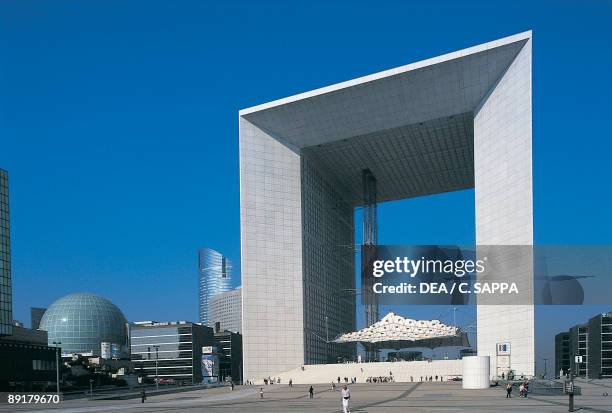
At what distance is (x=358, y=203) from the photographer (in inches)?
4675

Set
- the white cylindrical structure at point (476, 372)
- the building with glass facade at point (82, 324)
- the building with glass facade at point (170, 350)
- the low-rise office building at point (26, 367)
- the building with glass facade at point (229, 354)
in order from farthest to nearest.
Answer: the building with glass facade at point (229, 354), the building with glass facade at point (170, 350), the building with glass facade at point (82, 324), the low-rise office building at point (26, 367), the white cylindrical structure at point (476, 372)

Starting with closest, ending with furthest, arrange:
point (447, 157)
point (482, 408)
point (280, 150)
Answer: point (482, 408) < point (280, 150) < point (447, 157)

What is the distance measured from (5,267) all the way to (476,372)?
7119 cm

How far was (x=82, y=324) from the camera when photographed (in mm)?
153500

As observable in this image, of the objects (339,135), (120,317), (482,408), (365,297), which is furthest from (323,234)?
(120,317)

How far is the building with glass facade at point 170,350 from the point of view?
158375 millimetres

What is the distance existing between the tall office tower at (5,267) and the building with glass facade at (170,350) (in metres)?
58.0

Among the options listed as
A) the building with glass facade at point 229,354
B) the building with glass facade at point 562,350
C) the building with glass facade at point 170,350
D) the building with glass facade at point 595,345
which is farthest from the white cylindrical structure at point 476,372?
the building with glass facade at point 562,350

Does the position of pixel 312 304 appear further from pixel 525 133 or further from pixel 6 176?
pixel 6 176

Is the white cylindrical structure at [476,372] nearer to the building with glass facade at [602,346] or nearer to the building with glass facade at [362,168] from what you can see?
the building with glass facade at [362,168]

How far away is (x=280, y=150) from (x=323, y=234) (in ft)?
57.3

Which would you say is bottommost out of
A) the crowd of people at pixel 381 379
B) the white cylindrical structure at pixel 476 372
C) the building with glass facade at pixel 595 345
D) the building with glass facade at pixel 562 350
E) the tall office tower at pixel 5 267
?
the building with glass facade at pixel 562 350

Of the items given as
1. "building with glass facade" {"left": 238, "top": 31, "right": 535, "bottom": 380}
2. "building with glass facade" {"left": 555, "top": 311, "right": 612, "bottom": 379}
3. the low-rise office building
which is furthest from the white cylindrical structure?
"building with glass facade" {"left": 555, "top": 311, "right": 612, "bottom": 379}

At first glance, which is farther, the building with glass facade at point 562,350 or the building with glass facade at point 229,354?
the building with glass facade at point 562,350
